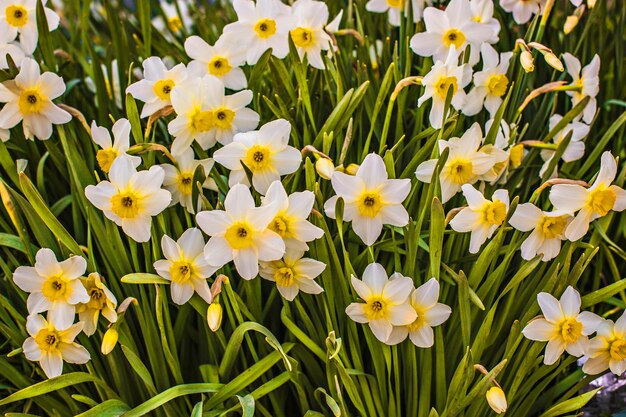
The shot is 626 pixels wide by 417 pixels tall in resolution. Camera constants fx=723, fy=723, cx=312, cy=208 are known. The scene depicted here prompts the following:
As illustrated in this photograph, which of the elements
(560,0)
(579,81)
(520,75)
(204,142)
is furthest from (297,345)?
(560,0)

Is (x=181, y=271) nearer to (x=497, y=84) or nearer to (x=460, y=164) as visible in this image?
(x=460, y=164)

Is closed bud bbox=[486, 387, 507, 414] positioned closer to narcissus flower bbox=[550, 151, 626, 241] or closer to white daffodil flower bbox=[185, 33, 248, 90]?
narcissus flower bbox=[550, 151, 626, 241]

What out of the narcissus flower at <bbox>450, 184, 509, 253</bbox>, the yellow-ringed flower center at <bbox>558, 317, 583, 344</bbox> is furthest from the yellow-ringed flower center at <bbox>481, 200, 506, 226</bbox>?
the yellow-ringed flower center at <bbox>558, 317, 583, 344</bbox>

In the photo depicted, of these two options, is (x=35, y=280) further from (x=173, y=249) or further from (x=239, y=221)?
(x=239, y=221)

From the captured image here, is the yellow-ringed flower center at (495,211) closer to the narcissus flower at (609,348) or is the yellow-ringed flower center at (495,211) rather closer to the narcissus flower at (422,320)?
the narcissus flower at (422,320)

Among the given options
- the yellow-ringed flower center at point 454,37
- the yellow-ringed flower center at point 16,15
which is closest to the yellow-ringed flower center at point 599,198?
the yellow-ringed flower center at point 454,37

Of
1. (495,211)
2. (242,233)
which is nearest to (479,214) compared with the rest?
(495,211)
